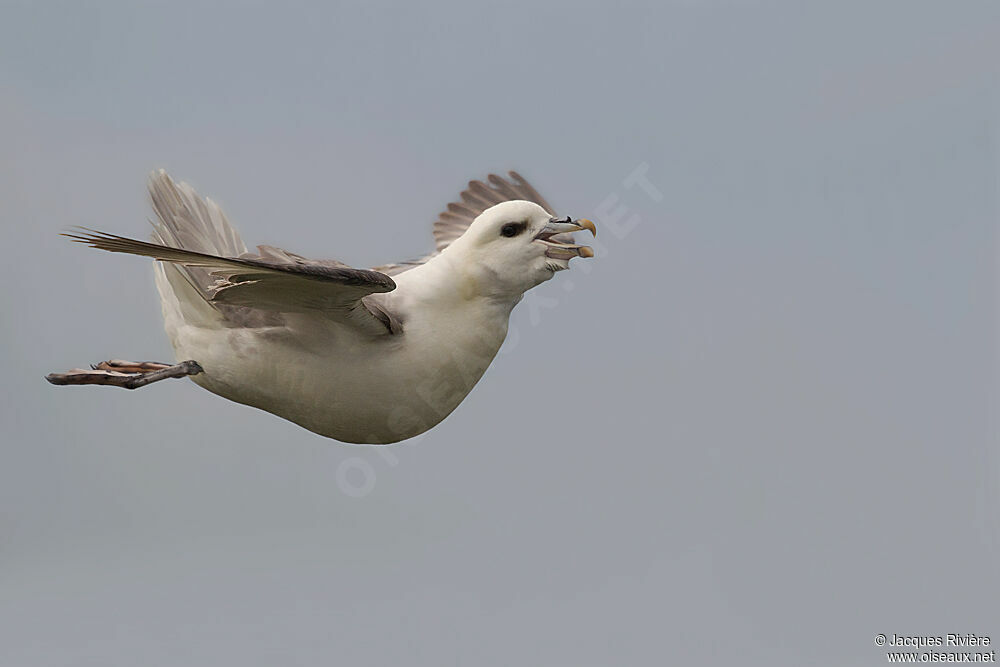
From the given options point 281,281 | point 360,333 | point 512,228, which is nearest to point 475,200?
point 512,228

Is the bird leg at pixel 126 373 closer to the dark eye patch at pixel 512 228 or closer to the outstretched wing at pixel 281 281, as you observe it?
the outstretched wing at pixel 281 281

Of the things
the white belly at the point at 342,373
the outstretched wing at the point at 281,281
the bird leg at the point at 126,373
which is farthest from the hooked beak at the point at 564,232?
the bird leg at the point at 126,373

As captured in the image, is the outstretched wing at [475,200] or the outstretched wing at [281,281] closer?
the outstretched wing at [281,281]

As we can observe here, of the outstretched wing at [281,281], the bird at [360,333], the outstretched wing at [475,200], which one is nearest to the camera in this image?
the outstretched wing at [281,281]

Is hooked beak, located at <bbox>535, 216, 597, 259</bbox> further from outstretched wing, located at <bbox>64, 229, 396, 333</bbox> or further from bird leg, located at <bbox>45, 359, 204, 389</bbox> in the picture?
bird leg, located at <bbox>45, 359, 204, 389</bbox>

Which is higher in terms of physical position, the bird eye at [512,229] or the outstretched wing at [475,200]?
the outstretched wing at [475,200]

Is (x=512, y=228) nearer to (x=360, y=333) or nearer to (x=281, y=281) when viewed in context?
(x=360, y=333)

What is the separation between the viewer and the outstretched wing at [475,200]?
19.1 feet

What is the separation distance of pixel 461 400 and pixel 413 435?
Answer: 27 cm

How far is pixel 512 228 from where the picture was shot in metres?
4.84

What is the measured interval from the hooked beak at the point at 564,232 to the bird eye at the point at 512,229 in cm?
8

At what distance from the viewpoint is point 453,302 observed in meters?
4.87

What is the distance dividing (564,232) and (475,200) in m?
1.13

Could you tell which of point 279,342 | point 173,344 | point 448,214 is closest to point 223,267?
point 279,342
